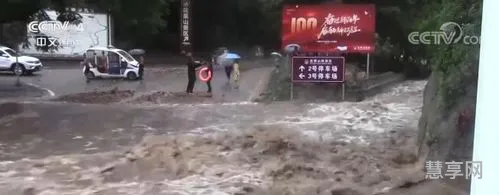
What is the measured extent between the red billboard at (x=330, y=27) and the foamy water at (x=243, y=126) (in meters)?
0.97

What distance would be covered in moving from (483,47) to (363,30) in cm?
767

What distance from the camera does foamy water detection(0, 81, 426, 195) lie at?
5305mm

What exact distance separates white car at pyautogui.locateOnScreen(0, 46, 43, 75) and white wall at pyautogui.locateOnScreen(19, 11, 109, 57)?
0.90 meters

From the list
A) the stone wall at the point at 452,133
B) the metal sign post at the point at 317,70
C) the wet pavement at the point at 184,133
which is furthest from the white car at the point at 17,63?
the stone wall at the point at 452,133

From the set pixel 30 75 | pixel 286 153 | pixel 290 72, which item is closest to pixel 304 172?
pixel 286 153

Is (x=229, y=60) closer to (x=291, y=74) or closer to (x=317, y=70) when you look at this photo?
(x=291, y=74)

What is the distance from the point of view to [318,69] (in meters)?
10.5

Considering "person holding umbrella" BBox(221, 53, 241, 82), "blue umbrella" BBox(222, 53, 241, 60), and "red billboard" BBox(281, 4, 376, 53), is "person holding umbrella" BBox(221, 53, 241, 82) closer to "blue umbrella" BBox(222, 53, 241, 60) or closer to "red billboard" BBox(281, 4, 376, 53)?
"blue umbrella" BBox(222, 53, 241, 60)

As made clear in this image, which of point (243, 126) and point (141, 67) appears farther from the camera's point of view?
point (141, 67)

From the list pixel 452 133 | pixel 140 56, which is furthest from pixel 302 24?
pixel 452 133

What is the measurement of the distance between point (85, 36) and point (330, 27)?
4.22 m

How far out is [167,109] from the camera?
34.6ft

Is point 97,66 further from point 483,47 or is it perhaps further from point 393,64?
point 483,47

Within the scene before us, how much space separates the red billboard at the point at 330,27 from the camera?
909cm
